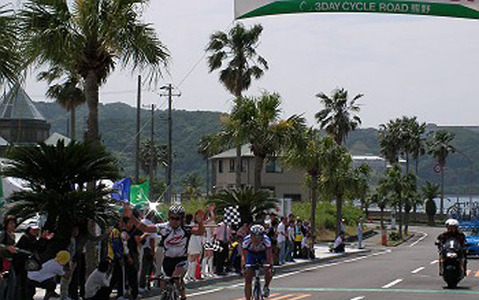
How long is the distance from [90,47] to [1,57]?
3.49 m

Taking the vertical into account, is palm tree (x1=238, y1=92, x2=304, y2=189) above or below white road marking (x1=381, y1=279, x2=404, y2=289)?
above

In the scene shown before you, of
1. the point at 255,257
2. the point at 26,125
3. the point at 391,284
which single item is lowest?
the point at 391,284

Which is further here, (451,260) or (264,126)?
(264,126)

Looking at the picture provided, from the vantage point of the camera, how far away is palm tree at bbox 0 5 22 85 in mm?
16156

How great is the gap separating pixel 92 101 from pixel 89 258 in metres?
3.51

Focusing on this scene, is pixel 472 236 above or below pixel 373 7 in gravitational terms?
below

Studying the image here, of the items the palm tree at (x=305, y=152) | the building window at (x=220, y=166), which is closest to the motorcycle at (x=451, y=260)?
the palm tree at (x=305, y=152)

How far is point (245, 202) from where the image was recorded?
1179 inches

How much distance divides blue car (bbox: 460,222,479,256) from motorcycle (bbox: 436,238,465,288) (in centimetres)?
1595

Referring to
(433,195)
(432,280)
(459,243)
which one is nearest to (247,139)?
(432,280)

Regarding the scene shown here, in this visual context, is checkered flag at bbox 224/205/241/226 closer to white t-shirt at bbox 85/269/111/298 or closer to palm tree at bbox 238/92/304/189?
palm tree at bbox 238/92/304/189

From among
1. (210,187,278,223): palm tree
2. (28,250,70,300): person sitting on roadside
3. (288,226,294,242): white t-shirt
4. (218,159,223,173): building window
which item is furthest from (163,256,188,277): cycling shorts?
(218,159,223,173): building window

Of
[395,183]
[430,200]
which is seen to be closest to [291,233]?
[395,183]

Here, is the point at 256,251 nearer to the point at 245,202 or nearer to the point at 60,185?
the point at 60,185
